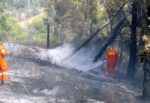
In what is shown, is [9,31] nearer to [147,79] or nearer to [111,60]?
[111,60]

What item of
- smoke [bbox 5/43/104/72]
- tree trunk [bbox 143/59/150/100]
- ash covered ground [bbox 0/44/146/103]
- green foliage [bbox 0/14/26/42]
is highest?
tree trunk [bbox 143/59/150/100]

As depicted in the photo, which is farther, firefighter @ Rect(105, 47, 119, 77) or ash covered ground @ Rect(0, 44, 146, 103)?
firefighter @ Rect(105, 47, 119, 77)

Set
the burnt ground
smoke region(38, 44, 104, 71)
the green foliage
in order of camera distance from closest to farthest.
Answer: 1. the burnt ground
2. smoke region(38, 44, 104, 71)
3. the green foliage

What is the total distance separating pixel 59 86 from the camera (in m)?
18.6

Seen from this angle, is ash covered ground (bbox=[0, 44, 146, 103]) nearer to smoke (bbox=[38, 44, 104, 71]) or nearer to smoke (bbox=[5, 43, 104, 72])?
smoke (bbox=[38, 44, 104, 71])

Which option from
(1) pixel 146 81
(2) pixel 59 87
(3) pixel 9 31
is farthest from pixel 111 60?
(3) pixel 9 31

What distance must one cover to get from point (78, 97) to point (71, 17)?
23216 millimetres

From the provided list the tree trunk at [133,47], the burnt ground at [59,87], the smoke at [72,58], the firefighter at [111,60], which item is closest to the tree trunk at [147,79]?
the burnt ground at [59,87]

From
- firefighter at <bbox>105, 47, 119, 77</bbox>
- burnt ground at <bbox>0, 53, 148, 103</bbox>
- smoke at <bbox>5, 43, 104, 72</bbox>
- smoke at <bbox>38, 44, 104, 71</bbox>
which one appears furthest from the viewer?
smoke at <bbox>5, 43, 104, 72</bbox>

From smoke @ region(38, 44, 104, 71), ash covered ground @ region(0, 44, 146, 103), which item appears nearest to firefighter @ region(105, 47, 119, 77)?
ash covered ground @ region(0, 44, 146, 103)

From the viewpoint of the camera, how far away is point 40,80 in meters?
20.0

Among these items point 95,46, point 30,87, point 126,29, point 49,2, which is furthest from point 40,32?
point 30,87

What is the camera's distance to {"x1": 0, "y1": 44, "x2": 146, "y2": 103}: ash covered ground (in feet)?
51.2

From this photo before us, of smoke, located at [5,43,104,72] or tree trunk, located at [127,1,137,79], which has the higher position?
tree trunk, located at [127,1,137,79]
